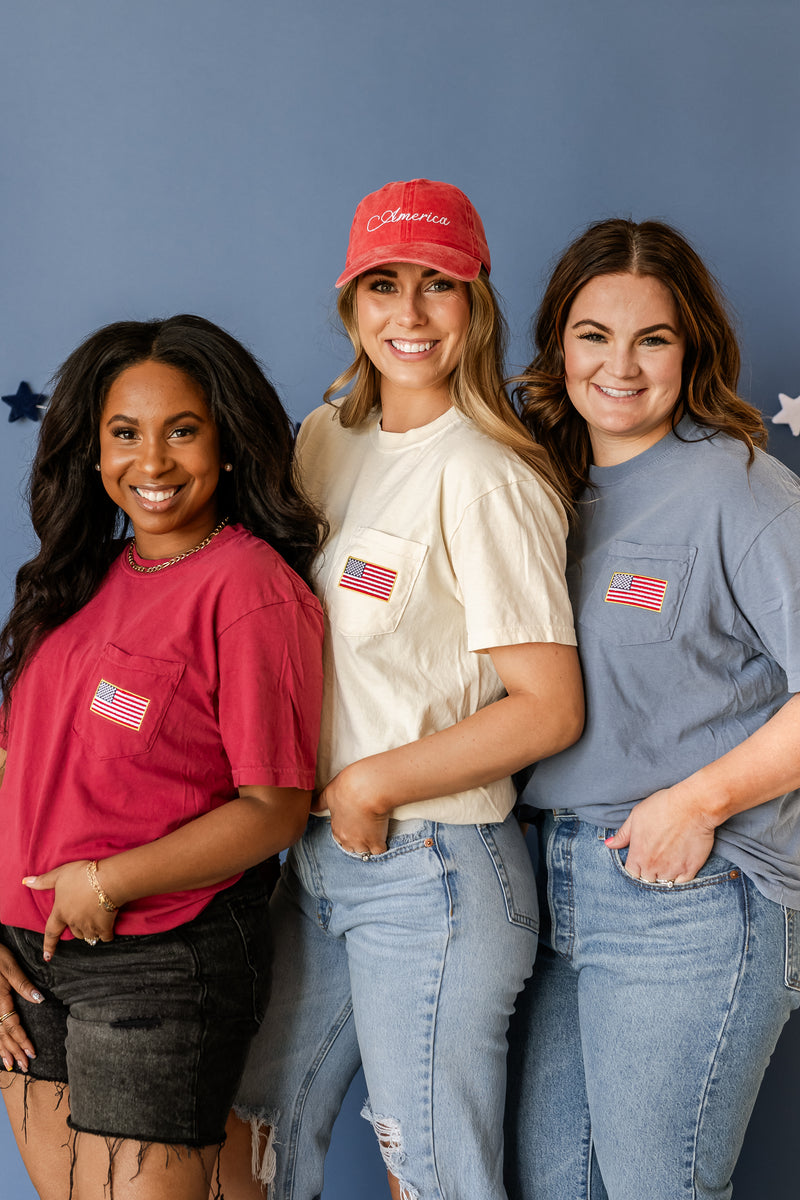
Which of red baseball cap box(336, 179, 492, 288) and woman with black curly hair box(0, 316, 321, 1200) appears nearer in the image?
woman with black curly hair box(0, 316, 321, 1200)

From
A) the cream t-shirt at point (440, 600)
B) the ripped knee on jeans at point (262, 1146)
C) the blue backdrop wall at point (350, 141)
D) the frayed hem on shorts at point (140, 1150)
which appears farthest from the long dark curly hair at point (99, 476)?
the ripped knee on jeans at point (262, 1146)

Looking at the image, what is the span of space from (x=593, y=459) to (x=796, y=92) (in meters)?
0.82

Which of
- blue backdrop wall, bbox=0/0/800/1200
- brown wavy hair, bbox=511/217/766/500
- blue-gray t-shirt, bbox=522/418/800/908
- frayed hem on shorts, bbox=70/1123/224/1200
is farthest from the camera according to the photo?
blue backdrop wall, bbox=0/0/800/1200

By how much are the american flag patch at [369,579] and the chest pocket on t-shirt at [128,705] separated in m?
0.25

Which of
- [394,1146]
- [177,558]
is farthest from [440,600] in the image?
[394,1146]

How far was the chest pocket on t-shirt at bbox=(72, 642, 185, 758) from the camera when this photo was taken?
1.33 m

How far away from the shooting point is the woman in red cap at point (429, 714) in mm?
1331

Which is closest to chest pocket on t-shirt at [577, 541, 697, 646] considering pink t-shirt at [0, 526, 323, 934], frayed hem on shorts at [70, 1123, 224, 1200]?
pink t-shirt at [0, 526, 323, 934]

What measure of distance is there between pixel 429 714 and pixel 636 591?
1.05ft

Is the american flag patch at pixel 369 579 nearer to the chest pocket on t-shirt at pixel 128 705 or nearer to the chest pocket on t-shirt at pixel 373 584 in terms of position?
the chest pocket on t-shirt at pixel 373 584

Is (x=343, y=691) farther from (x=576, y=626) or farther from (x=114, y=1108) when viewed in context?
(x=114, y=1108)

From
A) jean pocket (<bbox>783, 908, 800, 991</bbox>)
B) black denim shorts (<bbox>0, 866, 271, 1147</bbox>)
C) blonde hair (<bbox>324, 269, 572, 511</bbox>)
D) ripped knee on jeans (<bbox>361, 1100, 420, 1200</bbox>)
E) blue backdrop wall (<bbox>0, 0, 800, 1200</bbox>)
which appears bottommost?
ripped knee on jeans (<bbox>361, 1100, 420, 1200</bbox>)

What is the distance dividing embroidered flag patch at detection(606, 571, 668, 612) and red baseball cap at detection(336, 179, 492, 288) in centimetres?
46

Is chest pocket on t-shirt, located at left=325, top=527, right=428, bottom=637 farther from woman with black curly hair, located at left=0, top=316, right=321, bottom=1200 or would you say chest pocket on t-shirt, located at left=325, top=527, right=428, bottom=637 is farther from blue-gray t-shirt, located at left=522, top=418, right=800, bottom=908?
blue-gray t-shirt, located at left=522, top=418, right=800, bottom=908
